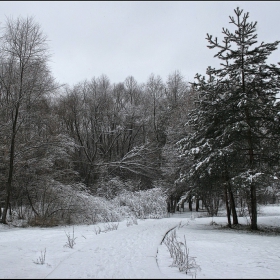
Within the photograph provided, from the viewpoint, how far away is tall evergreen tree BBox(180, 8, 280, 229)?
12.6 metres

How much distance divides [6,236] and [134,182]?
1536cm

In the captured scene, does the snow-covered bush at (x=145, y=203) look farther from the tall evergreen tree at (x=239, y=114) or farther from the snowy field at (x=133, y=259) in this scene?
the snowy field at (x=133, y=259)

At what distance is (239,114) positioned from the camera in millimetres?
13359

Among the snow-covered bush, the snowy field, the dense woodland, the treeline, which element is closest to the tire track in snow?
the snowy field

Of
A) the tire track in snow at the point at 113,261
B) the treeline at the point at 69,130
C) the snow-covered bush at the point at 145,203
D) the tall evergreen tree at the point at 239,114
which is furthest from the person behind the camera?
the snow-covered bush at the point at 145,203

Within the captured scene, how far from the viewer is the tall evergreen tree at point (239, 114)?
12586 mm

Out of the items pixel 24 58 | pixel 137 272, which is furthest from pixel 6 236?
pixel 24 58

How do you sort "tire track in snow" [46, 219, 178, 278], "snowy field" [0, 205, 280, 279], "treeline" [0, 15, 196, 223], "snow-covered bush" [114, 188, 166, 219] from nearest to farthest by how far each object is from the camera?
"tire track in snow" [46, 219, 178, 278], "snowy field" [0, 205, 280, 279], "treeline" [0, 15, 196, 223], "snow-covered bush" [114, 188, 166, 219]

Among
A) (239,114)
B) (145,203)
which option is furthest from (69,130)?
(239,114)

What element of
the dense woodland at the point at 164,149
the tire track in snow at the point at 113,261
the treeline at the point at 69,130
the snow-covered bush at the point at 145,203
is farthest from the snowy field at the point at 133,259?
→ the snow-covered bush at the point at 145,203

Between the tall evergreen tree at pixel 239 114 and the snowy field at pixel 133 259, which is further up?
the tall evergreen tree at pixel 239 114

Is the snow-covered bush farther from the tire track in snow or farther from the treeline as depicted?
the tire track in snow

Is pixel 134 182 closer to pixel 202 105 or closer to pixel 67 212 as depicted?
pixel 67 212

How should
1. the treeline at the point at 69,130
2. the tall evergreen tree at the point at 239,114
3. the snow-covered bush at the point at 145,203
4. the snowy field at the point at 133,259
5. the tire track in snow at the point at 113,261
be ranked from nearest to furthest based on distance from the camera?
the tire track in snow at the point at 113,261 < the snowy field at the point at 133,259 < the tall evergreen tree at the point at 239,114 < the treeline at the point at 69,130 < the snow-covered bush at the point at 145,203
